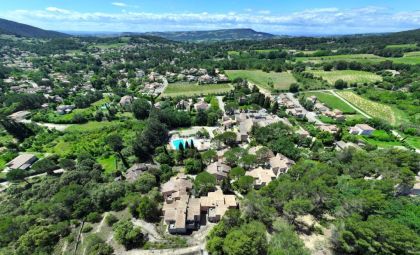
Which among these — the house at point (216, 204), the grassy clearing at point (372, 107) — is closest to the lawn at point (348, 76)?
the grassy clearing at point (372, 107)

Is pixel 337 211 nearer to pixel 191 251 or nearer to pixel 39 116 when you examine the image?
pixel 191 251

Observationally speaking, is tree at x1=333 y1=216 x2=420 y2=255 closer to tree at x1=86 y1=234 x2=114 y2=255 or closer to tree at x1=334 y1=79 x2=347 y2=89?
tree at x1=86 y1=234 x2=114 y2=255

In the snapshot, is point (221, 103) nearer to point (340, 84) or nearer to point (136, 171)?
point (136, 171)

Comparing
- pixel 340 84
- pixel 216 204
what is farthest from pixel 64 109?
pixel 340 84

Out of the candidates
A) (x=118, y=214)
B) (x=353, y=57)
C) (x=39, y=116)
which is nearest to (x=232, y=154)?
(x=118, y=214)

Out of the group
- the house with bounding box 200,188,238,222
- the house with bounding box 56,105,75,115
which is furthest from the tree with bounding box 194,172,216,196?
the house with bounding box 56,105,75,115

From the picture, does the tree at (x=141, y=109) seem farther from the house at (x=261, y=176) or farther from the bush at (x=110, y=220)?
the bush at (x=110, y=220)
